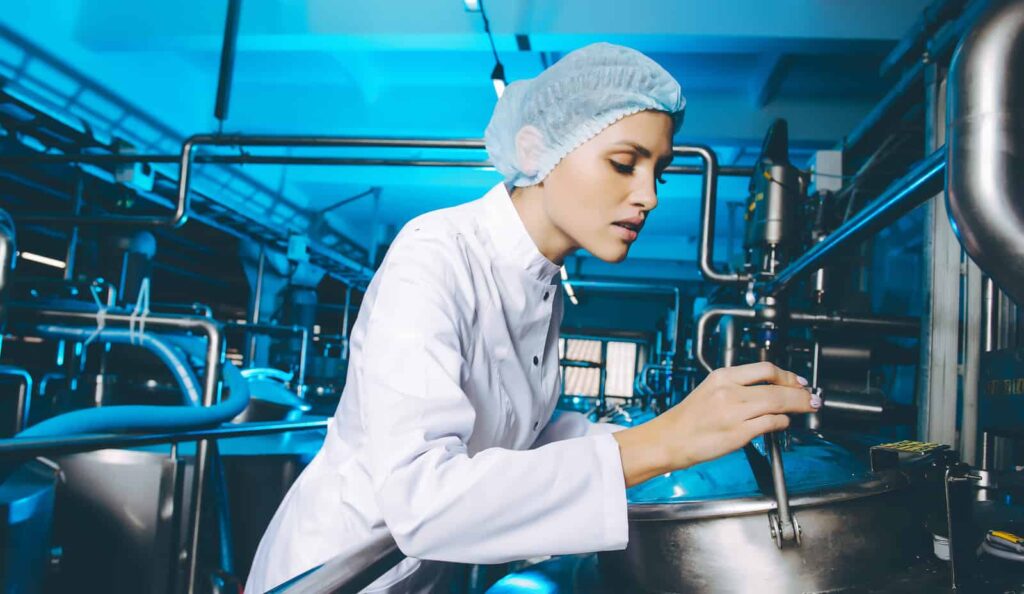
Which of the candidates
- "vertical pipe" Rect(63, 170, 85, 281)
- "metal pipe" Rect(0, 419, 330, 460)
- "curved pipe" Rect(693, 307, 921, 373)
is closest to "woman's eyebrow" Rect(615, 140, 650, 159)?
"metal pipe" Rect(0, 419, 330, 460)

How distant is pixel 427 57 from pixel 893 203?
4.58 metres

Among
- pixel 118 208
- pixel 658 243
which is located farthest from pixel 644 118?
pixel 658 243

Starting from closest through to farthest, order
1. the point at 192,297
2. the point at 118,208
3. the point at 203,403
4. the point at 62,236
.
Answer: the point at 203,403 → the point at 118,208 → the point at 62,236 → the point at 192,297

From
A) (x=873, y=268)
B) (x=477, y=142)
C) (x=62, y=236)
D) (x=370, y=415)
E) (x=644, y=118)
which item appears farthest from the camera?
(x=62, y=236)

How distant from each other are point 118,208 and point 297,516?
5.13 metres

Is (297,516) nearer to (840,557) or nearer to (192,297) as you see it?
(840,557)

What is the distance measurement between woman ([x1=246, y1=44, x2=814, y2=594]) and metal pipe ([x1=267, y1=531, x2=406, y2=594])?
2 centimetres

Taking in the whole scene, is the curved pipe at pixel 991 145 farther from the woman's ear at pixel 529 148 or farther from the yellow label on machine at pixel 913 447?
the woman's ear at pixel 529 148

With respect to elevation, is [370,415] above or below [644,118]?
below

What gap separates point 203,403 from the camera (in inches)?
82.9

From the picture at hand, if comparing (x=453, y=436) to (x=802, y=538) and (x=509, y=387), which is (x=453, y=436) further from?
(x=802, y=538)

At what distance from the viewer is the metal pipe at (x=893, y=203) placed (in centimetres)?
77

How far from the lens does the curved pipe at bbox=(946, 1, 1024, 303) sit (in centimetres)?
66

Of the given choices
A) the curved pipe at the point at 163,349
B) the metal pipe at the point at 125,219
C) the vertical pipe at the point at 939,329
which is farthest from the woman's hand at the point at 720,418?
the metal pipe at the point at 125,219
